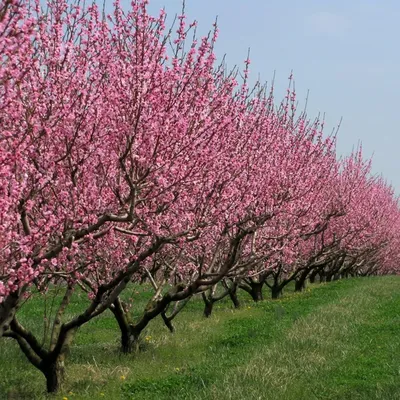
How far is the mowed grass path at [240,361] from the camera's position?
10.1 meters

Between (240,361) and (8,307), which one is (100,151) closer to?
(8,307)

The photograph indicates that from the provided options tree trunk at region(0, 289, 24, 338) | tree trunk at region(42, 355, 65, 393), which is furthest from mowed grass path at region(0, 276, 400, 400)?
tree trunk at region(0, 289, 24, 338)

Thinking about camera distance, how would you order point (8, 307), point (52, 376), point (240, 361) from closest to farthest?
point (8, 307) < point (52, 376) < point (240, 361)

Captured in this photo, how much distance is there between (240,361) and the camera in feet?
40.4

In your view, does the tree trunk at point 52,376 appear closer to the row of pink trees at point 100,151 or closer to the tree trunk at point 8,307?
the row of pink trees at point 100,151

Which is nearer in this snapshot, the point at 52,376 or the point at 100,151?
the point at 100,151

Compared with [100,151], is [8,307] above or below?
below

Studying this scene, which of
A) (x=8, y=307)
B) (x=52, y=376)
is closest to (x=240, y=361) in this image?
(x=52, y=376)

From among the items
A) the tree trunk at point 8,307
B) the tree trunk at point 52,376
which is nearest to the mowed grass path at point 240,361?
the tree trunk at point 52,376

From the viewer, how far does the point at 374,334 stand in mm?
15078

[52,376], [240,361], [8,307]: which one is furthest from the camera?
[240,361]

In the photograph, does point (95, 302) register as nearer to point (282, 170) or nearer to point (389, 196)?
point (282, 170)

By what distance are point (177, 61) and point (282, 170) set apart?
5.89 meters

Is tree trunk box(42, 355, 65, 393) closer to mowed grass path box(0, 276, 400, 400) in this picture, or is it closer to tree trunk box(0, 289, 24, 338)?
mowed grass path box(0, 276, 400, 400)
